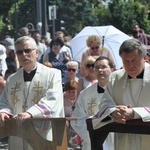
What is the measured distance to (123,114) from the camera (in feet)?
17.3

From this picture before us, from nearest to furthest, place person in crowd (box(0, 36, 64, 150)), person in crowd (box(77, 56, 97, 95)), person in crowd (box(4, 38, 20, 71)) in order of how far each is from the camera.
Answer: person in crowd (box(0, 36, 64, 150))
person in crowd (box(77, 56, 97, 95))
person in crowd (box(4, 38, 20, 71))

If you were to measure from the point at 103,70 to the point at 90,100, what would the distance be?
377 mm

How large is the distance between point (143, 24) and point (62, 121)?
144 ft

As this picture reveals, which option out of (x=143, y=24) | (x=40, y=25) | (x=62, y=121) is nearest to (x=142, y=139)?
(x=62, y=121)

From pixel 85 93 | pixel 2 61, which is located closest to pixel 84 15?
pixel 2 61

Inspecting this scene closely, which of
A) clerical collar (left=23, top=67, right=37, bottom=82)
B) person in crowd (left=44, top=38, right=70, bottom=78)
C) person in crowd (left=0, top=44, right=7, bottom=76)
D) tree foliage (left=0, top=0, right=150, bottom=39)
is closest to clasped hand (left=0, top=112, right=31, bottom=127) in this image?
clerical collar (left=23, top=67, right=37, bottom=82)

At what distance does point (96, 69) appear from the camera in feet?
22.6

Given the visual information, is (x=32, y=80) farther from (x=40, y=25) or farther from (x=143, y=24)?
(x=143, y=24)

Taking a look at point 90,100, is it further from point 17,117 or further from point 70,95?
point 70,95

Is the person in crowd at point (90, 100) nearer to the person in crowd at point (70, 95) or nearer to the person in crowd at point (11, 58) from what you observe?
the person in crowd at point (70, 95)

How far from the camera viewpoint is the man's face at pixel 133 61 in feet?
17.4

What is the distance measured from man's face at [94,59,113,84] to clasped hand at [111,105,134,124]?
1546mm

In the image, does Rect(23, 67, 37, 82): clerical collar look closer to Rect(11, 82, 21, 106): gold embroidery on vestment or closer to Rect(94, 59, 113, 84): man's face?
Rect(11, 82, 21, 106): gold embroidery on vestment

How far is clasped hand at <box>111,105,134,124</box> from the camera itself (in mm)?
5238
